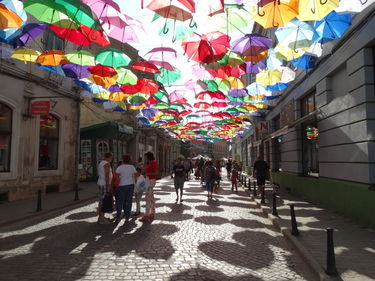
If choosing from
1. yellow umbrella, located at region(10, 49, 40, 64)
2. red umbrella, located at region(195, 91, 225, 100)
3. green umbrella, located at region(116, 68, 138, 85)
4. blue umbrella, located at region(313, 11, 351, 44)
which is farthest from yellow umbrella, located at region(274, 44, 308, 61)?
yellow umbrella, located at region(10, 49, 40, 64)

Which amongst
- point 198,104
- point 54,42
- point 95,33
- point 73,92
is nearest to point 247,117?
point 198,104

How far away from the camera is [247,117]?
20.0 meters

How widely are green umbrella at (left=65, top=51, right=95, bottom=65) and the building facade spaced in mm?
7903

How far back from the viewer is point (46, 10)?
614 cm

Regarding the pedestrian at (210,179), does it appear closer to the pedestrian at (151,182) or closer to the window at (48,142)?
the pedestrian at (151,182)

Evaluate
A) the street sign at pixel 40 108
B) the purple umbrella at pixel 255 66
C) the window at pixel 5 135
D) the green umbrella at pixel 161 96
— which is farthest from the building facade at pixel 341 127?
the window at pixel 5 135

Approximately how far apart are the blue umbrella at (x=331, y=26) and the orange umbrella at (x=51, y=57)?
739 cm

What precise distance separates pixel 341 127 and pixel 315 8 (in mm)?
4918

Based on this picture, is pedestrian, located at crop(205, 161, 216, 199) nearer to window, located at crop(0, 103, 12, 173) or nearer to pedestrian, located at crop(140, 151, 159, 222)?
pedestrian, located at crop(140, 151, 159, 222)

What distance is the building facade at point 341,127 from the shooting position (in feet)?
25.3

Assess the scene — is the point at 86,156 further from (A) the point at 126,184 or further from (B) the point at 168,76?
(A) the point at 126,184

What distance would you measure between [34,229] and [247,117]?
15553 millimetres

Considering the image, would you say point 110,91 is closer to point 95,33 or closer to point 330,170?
point 95,33

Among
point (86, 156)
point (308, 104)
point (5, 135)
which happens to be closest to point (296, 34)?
point (308, 104)
